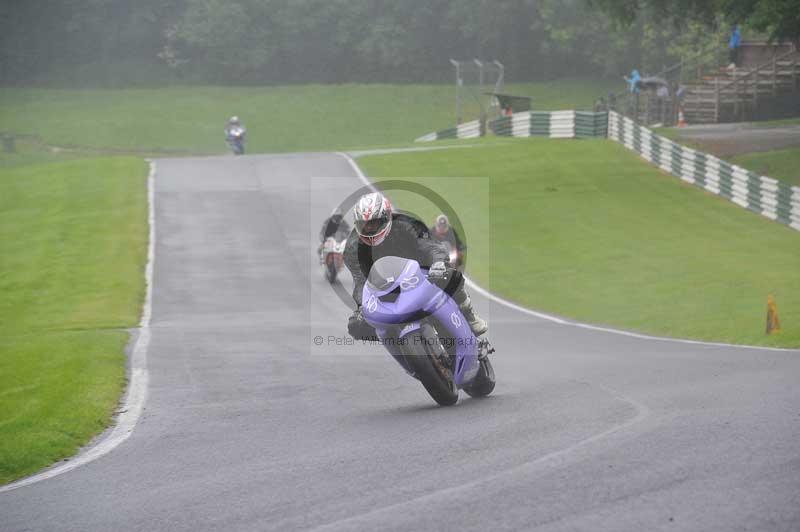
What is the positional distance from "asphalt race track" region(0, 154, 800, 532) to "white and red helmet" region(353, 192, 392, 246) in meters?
1.45

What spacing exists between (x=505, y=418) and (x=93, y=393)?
438 centimetres

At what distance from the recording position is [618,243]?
2772 centimetres

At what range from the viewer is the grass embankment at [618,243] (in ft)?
63.7

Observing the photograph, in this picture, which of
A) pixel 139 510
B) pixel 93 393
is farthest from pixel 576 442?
pixel 93 393

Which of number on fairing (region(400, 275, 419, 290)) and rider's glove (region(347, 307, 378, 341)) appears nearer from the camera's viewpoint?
number on fairing (region(400, 275, 419, 290))

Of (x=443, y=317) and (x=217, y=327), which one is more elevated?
(x=443, y=317)

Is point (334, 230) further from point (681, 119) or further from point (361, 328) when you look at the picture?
point (681, 119)

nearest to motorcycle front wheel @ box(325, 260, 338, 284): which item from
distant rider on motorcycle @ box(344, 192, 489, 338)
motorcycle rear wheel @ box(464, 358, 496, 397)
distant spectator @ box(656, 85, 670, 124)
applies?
motorcycle rear wheel @ box(464, 358, 496, 397)

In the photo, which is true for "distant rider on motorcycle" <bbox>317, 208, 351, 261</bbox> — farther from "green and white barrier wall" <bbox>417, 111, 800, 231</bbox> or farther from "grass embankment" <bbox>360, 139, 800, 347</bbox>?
"green and white barrier wall" <bbox>417, 111, 800, 231</bbox>

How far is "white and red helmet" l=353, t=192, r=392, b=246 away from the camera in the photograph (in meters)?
→ 8.38

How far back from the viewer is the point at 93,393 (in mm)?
10438

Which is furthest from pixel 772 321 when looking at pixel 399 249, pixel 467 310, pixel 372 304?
pixel 372 304

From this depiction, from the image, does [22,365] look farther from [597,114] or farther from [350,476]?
[597,114]

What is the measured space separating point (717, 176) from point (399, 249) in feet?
86.2
